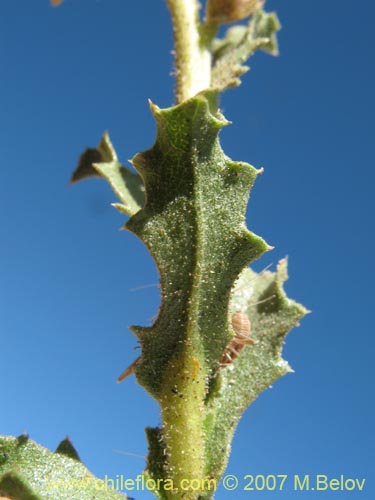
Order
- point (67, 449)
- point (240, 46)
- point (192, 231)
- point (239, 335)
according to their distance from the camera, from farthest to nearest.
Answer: point (240, 46)
point (239, 335)
point (67, 449)
point (192, 231)

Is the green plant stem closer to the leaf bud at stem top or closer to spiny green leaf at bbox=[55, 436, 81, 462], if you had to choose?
the leaf bud at stem top

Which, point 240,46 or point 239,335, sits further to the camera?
point 240,46

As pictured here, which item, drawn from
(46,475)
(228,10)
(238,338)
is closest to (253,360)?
(238,338)

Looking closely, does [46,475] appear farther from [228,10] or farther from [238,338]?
[228,10]

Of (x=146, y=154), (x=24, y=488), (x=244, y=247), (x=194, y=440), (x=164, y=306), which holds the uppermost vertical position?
(x=146, y=154)

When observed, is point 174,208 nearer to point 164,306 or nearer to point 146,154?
point 146,154

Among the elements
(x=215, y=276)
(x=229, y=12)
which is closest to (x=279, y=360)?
(x=215, y=276)
